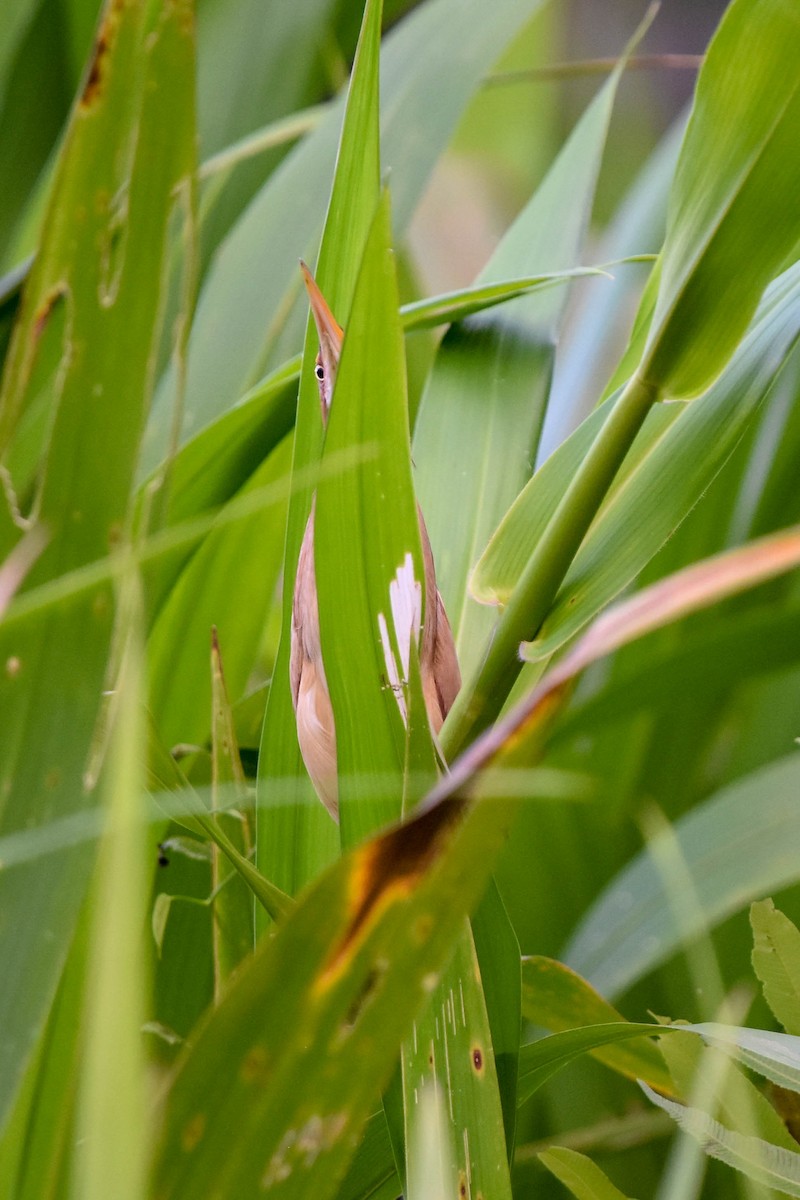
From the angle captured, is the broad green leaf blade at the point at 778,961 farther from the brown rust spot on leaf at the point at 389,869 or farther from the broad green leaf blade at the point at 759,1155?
the brown rust spot on leaf at the point at 389,869

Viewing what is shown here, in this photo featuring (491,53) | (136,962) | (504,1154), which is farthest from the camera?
(491,53)

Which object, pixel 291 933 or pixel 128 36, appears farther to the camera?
pixel 128 36

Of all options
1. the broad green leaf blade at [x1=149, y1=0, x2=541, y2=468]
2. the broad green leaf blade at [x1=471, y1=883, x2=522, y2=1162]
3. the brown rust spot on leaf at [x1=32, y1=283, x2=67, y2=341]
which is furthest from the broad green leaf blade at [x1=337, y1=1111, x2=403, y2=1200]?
the broad green leaf blade at [x1=149, y1=0, x2=541, y2=468]

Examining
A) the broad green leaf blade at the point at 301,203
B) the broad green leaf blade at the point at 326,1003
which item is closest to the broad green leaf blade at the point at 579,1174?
the broad green leaf blade at the point at 326,1003

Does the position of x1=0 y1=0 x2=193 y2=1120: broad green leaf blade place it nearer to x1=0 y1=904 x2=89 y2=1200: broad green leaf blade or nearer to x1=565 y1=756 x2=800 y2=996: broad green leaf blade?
x1=0 y1=904 x2=89 y2=1200: broad green leaf blade

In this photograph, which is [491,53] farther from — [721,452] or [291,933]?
[291,933]

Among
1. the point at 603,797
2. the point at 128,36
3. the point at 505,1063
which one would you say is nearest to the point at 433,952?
the point at 505,1063

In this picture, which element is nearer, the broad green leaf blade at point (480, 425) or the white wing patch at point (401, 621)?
the white wing patch at point (401, 621)
